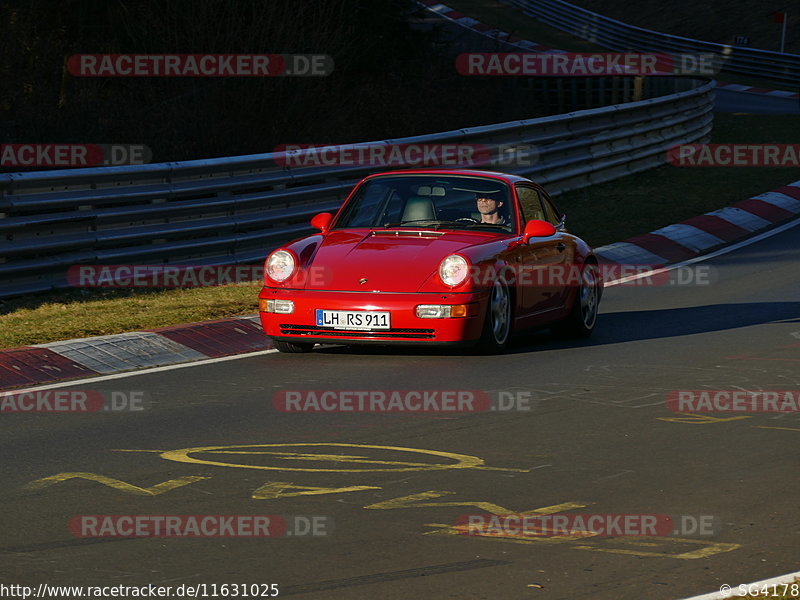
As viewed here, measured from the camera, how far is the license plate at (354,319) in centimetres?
1000

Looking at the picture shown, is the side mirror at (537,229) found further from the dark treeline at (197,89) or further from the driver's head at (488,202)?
the dark treeline at (197,89)

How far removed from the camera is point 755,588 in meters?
4.80

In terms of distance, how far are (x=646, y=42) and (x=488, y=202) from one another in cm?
3607

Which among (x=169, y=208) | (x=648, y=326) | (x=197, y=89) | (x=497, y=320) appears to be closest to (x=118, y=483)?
(x=497, y=320)

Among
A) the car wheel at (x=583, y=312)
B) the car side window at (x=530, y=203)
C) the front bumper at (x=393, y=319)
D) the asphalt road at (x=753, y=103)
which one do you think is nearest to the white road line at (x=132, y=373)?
the front bumper at (x=393, y=319)

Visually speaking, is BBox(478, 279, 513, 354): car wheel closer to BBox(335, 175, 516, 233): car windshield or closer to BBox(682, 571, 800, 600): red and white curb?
BBox(335, 175, 516, 233): car windshield

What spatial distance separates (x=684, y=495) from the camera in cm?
632

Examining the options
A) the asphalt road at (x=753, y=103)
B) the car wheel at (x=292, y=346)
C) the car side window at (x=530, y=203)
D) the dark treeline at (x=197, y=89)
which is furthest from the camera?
the asphalt road at (x=753, y=103)

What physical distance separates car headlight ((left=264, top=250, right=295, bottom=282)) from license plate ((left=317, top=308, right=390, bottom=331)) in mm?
448

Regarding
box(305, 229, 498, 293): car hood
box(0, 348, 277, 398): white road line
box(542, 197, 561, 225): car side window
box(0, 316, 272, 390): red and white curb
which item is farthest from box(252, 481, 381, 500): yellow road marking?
box(542, 197, 561, 225): car side window

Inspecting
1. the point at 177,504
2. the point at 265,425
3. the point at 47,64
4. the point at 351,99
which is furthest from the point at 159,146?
the point at 177,504

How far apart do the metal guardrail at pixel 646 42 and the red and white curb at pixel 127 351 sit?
32.3 meters

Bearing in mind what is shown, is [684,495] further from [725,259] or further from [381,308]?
[725,259]

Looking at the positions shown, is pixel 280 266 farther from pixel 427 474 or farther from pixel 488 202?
pixel 427 474
